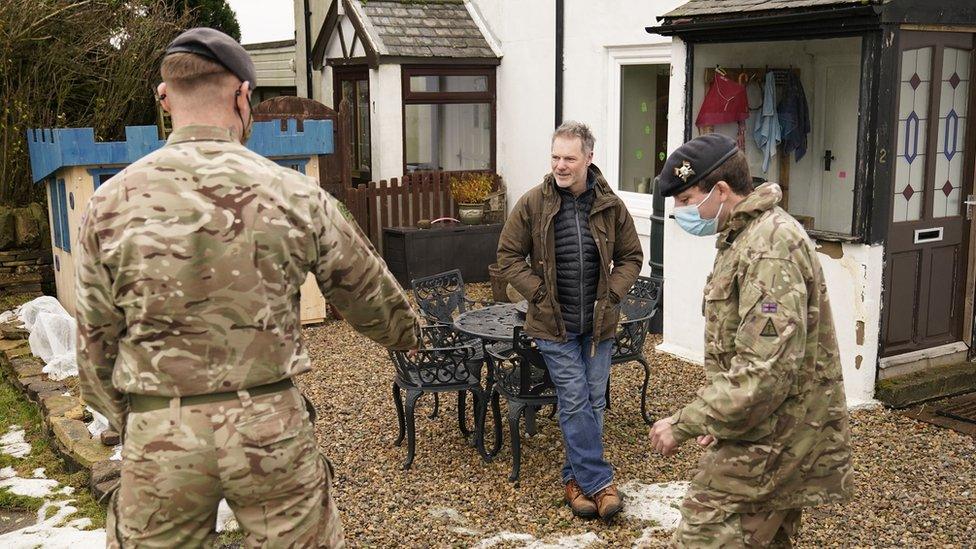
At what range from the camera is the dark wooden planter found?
37.2 feet

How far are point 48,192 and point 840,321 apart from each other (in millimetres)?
7261

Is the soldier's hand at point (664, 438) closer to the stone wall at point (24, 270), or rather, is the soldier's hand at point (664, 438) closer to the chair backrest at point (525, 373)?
the chair backrest at point (525, 373)

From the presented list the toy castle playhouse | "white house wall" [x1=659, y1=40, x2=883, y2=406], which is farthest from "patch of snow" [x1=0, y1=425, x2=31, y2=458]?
"white house wall" [x1=659, y1=40, x2=883, y2=406]

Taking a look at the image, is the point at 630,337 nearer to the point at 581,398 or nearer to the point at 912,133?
the point at 581,398

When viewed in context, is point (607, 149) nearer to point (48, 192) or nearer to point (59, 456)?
point (48, 192)

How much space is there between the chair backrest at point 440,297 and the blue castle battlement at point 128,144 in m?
2.43

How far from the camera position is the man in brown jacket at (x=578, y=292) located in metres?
5.00

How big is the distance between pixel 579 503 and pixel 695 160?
90.9 inches

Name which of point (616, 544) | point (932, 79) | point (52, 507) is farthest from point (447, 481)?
point (932, 79)

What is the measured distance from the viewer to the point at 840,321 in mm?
6703

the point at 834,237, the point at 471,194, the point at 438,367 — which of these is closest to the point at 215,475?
the point at 438,367

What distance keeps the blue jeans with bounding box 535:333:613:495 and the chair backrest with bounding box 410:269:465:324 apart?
214 cm

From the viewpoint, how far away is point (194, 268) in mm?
2500

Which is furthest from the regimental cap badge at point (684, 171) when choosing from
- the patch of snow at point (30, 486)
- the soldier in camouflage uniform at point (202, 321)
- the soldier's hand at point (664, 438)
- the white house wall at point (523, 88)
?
the white house wall at point (523, 88)
